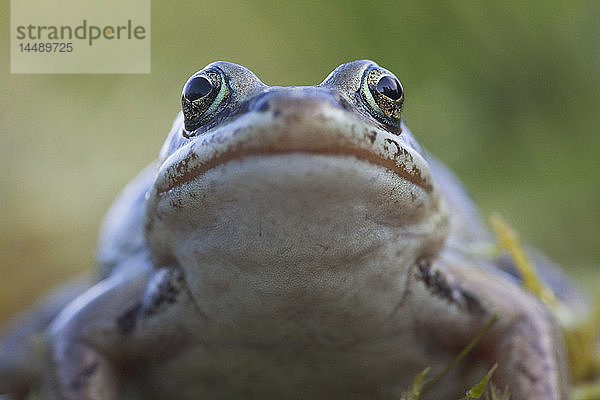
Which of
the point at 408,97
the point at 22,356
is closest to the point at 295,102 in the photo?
the point at 22,356

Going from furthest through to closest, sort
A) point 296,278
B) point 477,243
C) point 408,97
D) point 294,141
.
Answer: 1. point 408,97
2. point 477,243
3. point 296,278
4. point 294,141

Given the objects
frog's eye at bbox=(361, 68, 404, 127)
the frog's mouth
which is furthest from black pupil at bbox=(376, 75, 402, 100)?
the frog's mouth

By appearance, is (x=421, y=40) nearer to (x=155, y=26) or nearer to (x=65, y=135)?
(x=155, y=26)

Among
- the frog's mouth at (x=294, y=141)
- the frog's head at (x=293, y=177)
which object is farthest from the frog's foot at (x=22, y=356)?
the frog's mouth at (x=294, y=141)

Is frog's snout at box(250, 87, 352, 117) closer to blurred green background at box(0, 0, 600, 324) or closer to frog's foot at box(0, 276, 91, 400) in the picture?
frog's foot at box(0, 276, 91, 400)

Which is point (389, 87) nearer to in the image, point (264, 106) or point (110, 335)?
point (264, 106)

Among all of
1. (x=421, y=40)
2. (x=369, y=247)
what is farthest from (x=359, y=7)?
(x=369, y=247)

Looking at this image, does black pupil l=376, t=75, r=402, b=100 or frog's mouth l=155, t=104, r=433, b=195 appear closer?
frog's mouth l=155, t=104, r=433, b=195
